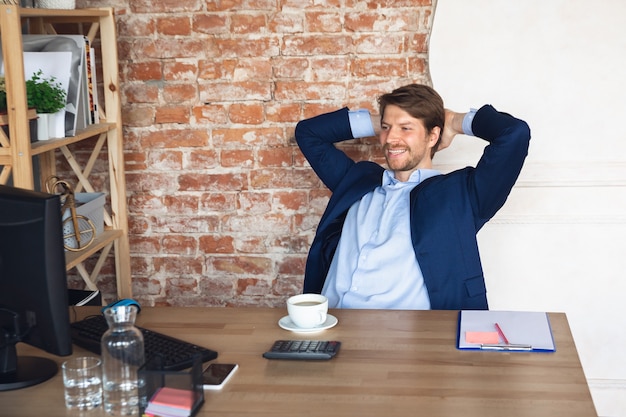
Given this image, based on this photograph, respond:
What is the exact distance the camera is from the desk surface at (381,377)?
1.52 meters

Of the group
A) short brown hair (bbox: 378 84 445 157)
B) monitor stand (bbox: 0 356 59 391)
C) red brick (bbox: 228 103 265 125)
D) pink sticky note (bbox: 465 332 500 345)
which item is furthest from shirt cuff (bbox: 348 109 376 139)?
monitor stand (bbox: 0 356 59 391)

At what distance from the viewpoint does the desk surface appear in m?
1.52

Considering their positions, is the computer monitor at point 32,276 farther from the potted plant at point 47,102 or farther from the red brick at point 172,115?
the red brick at point 172,115

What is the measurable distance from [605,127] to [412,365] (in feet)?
5.09

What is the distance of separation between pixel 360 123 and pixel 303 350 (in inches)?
46.5

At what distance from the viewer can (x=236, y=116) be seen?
301 centimetres

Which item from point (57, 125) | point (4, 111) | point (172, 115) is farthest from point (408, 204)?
point (4, 111)

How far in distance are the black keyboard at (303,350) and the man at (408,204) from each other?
0.66 m

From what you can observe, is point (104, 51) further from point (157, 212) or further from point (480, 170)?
point (480, 170)

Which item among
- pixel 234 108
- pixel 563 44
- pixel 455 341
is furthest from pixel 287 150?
pixel 455 341

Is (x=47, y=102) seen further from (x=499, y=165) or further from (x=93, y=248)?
(x=499, y=165)

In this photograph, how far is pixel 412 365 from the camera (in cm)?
171

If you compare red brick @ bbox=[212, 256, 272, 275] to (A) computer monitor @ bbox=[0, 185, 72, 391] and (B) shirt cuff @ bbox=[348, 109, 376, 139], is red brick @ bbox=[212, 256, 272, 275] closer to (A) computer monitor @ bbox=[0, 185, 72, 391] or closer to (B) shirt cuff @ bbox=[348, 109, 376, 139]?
(B) shirt cuff @ bbox=[348, 109, 376, 139]

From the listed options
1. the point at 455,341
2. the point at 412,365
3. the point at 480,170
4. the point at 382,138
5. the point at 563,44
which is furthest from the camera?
the point at 563,44
